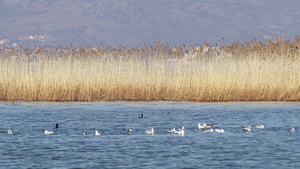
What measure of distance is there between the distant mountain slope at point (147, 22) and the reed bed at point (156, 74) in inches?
4437

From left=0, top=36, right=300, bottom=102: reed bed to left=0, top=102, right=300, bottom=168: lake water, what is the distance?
546mm

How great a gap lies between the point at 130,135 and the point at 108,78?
795 centimetres

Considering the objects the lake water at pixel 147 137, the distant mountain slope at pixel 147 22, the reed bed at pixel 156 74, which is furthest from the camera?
the distant mountain slope at pixel 147 22

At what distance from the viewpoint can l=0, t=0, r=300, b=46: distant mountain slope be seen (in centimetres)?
14800

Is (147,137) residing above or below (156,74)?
below

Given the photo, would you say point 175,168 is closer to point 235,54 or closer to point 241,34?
point 235,54

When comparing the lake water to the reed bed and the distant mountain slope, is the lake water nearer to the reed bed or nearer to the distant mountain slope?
the reed bed

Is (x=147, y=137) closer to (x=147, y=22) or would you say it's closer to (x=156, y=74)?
(x=156, y=74)

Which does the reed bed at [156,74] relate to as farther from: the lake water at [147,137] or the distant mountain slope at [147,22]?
the distant mountain slope at [147,22]

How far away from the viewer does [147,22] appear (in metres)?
165

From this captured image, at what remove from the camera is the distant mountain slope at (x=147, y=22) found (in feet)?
486

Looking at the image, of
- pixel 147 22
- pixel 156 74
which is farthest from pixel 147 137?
pixel 147 22

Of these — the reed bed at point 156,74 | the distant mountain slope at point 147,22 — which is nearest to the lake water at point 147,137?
the reed bed at point 156,74

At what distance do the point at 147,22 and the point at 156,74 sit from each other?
459ft
